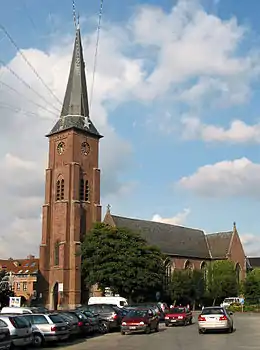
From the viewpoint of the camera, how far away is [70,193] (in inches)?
3034

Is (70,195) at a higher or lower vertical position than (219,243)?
higher

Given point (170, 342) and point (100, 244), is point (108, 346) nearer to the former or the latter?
point (170, 342)

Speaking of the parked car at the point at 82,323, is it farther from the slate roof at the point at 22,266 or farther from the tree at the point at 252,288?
the slate roof at the point at 22,266

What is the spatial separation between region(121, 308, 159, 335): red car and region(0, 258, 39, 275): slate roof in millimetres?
73447

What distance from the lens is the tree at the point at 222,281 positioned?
9238 centimetres

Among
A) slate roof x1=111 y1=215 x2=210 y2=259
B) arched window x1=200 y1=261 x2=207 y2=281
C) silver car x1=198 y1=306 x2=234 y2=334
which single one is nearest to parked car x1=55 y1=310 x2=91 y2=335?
silver car x1=198 y1=306 x2=234 y2=334

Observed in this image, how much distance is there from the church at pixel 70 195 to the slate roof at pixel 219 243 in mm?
23534

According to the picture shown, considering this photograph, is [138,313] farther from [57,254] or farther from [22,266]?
[22,266]

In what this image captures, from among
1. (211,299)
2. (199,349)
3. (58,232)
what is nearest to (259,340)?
(199,349)

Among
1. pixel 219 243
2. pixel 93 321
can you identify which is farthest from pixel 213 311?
pixel 219 243

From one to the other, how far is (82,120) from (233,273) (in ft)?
126

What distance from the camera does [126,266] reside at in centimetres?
6166

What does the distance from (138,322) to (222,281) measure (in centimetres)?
6329

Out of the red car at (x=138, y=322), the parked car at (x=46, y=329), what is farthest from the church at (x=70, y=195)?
the parked car at (x=46, y=329)
